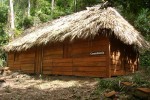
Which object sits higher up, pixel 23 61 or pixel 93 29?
pixel 93 29

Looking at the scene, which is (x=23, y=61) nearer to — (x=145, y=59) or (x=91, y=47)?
(x=91, y=47)

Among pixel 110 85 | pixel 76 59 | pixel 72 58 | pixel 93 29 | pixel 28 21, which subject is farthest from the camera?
pixel 28 21

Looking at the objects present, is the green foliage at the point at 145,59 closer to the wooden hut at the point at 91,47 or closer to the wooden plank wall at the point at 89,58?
the wooden hut at the point at 91,47

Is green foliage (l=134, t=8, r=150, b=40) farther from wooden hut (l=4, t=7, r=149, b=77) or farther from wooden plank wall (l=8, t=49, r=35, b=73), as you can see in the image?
wooden plank wall (l=8, t=49, r=35, b=73)

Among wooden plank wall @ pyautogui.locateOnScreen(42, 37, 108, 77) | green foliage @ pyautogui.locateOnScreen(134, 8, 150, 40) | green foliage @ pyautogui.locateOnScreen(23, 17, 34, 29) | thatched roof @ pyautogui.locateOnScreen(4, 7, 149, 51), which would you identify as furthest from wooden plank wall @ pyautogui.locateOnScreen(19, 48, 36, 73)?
green foliage @ pyautogui.locateOnScreen(23, 17, 34, 29)

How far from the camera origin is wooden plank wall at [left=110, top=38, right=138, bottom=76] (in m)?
13.5

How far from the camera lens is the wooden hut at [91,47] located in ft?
41.5

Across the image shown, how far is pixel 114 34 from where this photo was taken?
1266 cm

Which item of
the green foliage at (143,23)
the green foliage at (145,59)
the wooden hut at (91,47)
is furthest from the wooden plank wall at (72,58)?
the green foliage at (143,23)

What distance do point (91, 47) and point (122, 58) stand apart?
2255mm

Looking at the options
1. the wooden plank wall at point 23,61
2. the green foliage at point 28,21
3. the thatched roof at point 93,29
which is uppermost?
the green foliage at point 28,21

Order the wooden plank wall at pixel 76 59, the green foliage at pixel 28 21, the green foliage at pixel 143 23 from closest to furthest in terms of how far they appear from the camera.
→ the wooden plank wall at pixel 76 59 < the green foliage at pixel 143 23 < the green foliage at pixel 28 21

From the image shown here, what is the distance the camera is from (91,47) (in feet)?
44.1

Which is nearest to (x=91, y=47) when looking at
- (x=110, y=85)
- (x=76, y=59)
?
(x=76, y=59)
